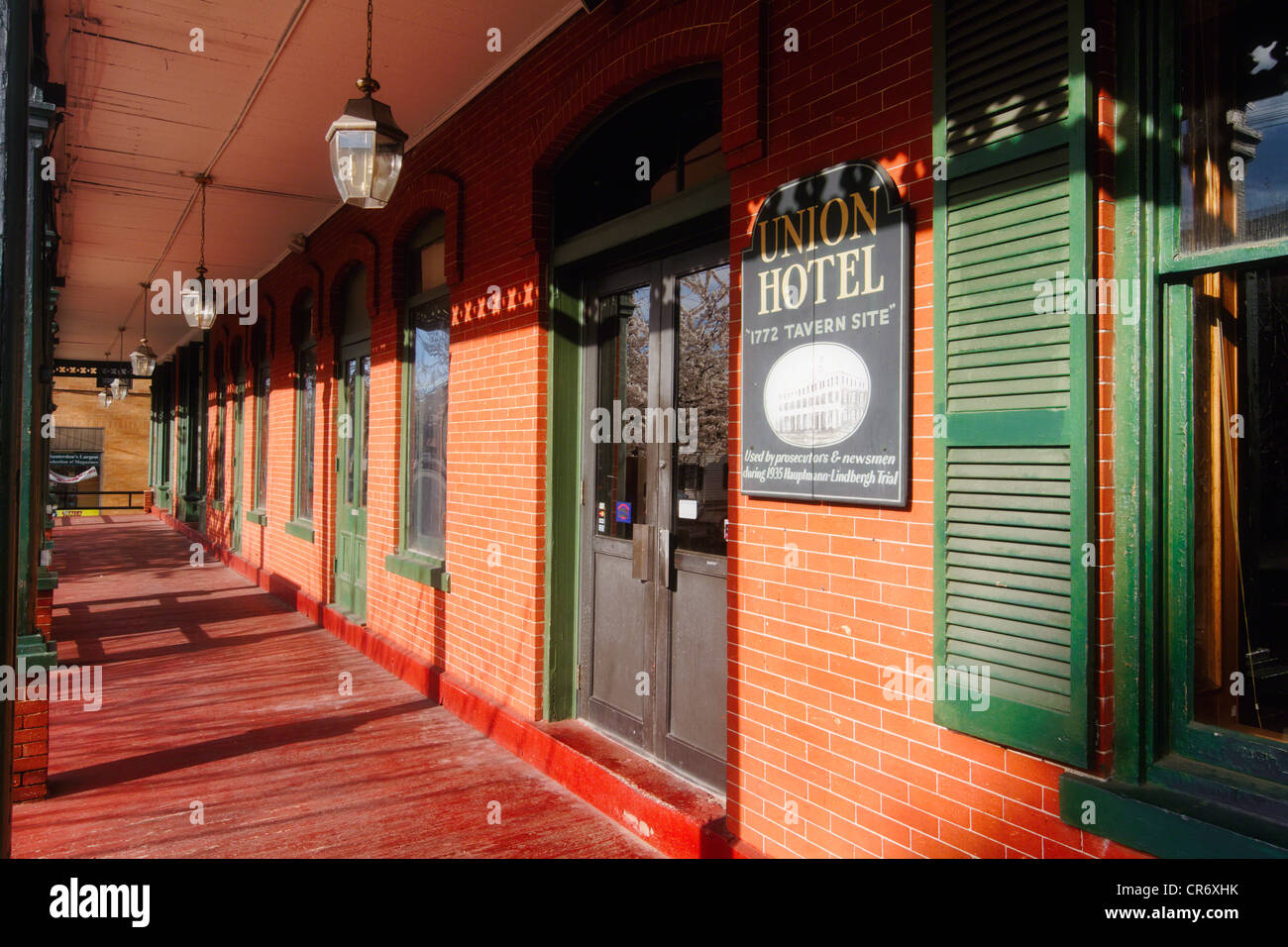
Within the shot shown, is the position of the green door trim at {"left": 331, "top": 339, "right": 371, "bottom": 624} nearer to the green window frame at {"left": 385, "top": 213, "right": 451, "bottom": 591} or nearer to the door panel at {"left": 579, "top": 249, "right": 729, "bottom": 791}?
the green window frame at {"left": 385, "top": 213, "right": 451, "bottom": 591}

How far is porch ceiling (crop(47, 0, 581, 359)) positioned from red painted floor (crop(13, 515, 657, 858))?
4125mm

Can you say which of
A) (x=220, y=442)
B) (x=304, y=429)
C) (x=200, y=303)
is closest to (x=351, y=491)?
Answer: (x=304, y=429)

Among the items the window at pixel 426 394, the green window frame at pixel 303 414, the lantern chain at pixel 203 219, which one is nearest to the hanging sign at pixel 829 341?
the window at pixel 426 394

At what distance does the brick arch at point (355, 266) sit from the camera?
7223mm

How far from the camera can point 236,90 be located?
5676 mm

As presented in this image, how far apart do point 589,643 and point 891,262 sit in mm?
2920

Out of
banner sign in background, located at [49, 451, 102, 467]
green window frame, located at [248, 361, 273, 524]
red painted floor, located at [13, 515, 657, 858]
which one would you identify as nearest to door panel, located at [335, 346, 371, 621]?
red painted floor, located at [13, 515, 657, 858]

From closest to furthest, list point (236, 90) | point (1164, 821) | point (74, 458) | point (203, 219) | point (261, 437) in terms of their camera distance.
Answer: point (1164, 821)
point (236, 90)
point (203, 219)
point (261, 437)
point (74, 458)

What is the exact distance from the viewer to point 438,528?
21.3ft

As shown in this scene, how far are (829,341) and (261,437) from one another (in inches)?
432

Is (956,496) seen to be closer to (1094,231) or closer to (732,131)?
(1094,231)

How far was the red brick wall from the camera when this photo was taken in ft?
8.51

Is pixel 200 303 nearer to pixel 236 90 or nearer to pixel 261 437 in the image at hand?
pixel 236 90
